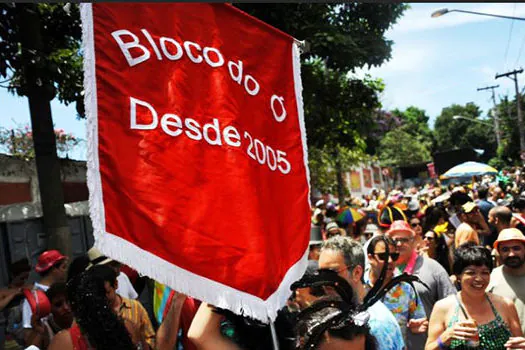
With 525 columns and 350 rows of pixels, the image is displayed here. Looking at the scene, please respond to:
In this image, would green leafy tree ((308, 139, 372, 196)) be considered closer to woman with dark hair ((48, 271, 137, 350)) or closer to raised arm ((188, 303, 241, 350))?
woman with dark hair ((48, 271, 137, 350))

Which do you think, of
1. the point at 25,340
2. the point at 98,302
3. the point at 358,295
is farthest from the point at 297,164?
the point at 25,340

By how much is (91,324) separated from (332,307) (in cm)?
124

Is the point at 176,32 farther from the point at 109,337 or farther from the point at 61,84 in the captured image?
the point at 61,84

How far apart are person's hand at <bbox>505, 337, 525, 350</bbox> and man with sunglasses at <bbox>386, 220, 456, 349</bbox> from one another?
2.63ft

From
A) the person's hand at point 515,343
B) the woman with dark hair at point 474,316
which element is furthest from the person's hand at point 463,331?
the person's hand at point 515,343

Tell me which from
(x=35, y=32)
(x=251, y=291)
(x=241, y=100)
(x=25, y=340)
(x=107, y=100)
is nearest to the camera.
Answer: (x=107, y=100)

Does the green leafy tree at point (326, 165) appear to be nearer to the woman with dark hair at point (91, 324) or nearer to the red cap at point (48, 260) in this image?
the red cap at point (48, 260)

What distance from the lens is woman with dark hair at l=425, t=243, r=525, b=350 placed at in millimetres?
3938

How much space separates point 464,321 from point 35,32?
5.53 metres

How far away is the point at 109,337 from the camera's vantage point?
3064mm

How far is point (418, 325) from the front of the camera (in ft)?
13.8

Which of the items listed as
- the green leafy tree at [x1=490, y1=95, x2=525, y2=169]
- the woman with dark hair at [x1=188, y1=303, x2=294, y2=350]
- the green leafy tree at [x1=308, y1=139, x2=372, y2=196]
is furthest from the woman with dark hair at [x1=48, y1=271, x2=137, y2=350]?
the green leafy tree at [x1=490, y1=95, x2=525, y2=169]

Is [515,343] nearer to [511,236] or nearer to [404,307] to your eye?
[404,307]

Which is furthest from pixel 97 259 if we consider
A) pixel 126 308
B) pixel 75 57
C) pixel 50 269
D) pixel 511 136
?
pixel 511 136
